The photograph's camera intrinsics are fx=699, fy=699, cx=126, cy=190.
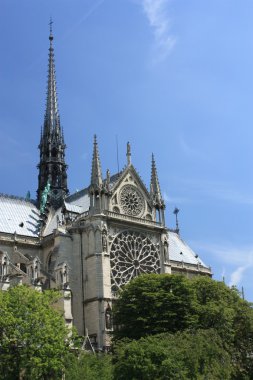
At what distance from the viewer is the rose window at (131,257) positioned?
6638cm

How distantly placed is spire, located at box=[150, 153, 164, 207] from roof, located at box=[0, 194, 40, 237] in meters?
12.7

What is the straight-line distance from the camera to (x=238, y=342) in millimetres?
59125

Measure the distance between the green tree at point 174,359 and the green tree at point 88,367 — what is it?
1689mm

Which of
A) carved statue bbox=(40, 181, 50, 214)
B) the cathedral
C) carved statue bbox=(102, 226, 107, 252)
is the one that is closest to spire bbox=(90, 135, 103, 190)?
the cathedral

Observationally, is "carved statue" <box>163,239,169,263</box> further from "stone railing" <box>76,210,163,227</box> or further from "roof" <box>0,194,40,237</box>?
"roof" <box>0,194,40,237</box>

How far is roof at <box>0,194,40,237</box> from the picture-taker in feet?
234

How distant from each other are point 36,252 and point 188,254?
24059mm

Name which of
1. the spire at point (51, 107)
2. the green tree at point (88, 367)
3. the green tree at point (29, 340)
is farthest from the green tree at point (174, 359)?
the spire at point (51, 107)

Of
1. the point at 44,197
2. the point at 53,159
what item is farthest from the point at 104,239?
the point at 53,159

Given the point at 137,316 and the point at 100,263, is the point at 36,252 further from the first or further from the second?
the point at 137,316

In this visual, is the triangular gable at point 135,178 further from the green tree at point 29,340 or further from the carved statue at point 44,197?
the green tree at point 29,340

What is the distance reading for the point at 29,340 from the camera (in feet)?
140

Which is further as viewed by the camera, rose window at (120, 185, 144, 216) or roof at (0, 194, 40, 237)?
roof at (0, 194, 40, 237)

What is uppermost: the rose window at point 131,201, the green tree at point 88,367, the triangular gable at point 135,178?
the triangular gable at point 135,178
